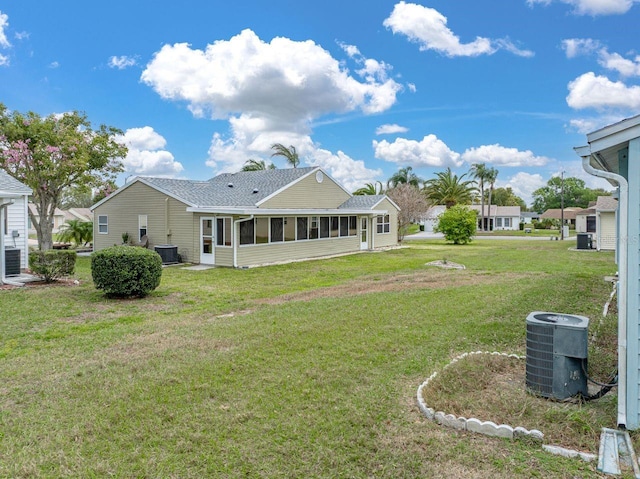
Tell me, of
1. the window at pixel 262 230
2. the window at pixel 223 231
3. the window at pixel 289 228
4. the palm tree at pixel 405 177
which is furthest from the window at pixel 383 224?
the palm tree at pixel 405 177

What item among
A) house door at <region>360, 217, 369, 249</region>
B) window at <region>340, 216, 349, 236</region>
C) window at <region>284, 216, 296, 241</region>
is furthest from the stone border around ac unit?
house door at <region>360, 217, 369, 249</region>

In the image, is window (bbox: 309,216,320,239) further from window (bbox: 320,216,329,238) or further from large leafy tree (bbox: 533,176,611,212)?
large leafy tree (bbox: 533,176,611,212)

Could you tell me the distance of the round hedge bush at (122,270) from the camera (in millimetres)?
9328

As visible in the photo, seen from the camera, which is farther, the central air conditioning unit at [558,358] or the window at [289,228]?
the window at [289,228]

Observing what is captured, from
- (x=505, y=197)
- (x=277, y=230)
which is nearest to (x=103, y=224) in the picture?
(x=277, y=230)

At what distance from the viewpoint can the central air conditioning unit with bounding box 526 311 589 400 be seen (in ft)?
13.4

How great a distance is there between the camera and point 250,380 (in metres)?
4.76

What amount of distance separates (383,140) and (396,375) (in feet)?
101

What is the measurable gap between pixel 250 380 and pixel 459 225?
2810cm

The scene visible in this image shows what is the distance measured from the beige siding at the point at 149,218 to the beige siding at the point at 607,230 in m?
21.0

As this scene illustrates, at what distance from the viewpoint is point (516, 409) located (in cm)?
396

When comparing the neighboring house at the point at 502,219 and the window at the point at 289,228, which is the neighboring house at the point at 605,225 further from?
the neighboring house at the point at 502,219

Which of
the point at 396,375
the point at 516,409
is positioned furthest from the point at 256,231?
the point at 516,409

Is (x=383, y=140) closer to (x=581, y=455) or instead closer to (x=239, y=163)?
(x=239, y=163)
